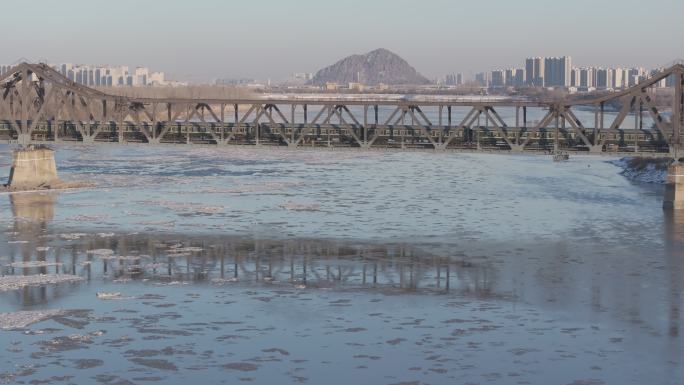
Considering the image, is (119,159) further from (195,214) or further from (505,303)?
(505,303)

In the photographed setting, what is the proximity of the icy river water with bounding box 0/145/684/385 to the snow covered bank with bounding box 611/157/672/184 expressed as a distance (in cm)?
1155

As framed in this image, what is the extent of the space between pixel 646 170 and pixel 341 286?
6021 centimetres

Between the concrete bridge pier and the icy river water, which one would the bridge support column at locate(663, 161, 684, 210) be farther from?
the concrete bridge pier

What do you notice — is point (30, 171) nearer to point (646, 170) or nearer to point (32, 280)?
point (32, 280)

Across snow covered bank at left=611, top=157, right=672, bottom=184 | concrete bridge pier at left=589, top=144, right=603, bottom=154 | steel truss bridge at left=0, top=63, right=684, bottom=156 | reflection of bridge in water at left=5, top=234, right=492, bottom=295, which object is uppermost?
steel truss bridge at left=0, top=63, right=684, bottom=156

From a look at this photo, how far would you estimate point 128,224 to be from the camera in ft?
193

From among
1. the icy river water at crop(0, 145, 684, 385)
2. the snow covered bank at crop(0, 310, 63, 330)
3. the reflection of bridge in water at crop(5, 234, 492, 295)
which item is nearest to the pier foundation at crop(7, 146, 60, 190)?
the icy river water at crop(0, 145, 684, 385)

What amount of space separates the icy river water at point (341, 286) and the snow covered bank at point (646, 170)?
11.6 meters

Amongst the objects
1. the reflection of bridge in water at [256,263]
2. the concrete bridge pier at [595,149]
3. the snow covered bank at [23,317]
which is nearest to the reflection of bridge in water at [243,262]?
the reflection of bridge in water at [256,263]

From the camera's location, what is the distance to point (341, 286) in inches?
1666

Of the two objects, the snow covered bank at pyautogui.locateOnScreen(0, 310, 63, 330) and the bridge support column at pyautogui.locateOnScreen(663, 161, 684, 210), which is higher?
the bridge support column at pyautogui.locateOnScreen(663, 161, 684, 210)

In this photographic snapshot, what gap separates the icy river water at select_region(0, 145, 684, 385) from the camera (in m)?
30.8

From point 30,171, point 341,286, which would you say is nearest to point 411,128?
point 30,171

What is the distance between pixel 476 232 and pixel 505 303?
55.6 ft
